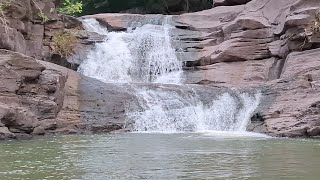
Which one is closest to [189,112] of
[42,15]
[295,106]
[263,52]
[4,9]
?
[295,106]

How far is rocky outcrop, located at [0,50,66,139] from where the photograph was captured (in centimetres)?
1122

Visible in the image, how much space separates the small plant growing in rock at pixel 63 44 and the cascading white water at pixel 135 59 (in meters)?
0.70

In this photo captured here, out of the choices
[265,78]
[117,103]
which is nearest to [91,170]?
[117,103]

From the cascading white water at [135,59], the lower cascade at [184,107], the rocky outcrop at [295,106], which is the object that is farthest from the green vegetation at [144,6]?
the rocky outcrop at [295,106]

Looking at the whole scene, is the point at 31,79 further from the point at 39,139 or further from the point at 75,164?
the point at 75,164

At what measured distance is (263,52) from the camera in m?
18.4

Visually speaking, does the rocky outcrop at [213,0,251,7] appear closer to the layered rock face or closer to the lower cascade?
the layered rock face

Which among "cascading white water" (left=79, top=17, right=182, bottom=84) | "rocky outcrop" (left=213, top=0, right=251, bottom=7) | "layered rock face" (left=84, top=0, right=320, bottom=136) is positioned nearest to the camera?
"layered rock face" (left=84, top=0, right=320, bottom=136)

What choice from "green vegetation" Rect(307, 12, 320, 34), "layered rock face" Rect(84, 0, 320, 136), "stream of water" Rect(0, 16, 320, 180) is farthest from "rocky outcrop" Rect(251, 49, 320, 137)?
"green vegetation" Rect(307, 12, 320, 34)

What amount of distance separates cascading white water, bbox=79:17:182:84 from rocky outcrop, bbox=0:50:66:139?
515 centimetres

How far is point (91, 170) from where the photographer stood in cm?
615

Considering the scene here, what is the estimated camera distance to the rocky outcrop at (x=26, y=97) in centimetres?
1122

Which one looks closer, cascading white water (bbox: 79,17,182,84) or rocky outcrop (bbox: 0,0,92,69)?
rocky outcrop (bbox: 0,0,92,69)

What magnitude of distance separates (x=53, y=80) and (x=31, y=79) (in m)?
0.67
